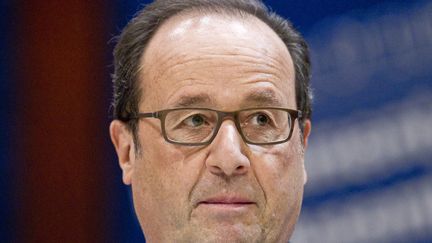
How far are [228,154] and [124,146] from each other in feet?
1.47

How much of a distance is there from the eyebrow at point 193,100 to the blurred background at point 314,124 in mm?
834

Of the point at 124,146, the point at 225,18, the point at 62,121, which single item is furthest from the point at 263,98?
the point at 62,121

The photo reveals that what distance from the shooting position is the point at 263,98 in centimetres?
192

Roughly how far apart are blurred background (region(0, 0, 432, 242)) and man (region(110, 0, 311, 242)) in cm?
52

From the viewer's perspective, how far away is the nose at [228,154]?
5.90 feet

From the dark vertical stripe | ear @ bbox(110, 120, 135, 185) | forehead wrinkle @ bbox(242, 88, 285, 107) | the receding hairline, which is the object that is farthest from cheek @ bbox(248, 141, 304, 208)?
the dark vertical stripe

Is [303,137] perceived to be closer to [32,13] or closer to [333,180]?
[333,180]

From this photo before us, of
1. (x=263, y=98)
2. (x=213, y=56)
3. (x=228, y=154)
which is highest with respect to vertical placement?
(x=213, y=56)

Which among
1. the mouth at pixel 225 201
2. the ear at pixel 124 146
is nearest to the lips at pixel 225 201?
the mouth at pixel 225 201

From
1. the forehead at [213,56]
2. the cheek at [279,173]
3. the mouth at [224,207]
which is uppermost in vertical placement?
the forehead at [213,56]

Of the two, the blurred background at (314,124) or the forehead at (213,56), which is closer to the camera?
the forehead at (213,56)

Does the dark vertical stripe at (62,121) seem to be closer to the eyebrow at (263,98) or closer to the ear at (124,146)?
the ear at (124,146)

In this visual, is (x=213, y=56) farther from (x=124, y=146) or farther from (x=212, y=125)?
(x=124, y=146)

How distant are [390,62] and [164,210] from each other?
1123 mm
